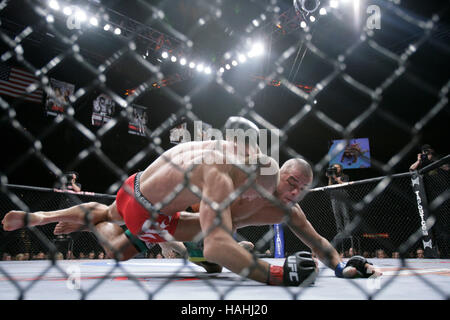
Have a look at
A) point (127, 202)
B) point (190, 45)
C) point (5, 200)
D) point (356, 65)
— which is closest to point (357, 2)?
point (356, 65)

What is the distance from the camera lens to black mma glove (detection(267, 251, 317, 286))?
43.3 inches

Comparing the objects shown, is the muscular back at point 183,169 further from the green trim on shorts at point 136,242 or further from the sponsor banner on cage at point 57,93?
the sponsor banner on cage at point 57,93

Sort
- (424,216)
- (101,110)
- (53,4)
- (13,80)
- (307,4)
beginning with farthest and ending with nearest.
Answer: (101,110) < (13,80) < (53,4) < (307,4) < (424,216)

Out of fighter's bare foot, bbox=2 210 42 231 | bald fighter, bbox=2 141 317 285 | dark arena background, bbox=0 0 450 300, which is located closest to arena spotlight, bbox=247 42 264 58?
dark arena background, bbox=0 0 450 300

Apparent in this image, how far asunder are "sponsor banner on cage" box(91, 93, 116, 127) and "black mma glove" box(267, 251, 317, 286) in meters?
6.86

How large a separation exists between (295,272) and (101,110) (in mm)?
7102

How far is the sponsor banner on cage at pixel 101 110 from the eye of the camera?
287 inches

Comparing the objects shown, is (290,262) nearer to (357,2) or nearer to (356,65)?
(357,2)

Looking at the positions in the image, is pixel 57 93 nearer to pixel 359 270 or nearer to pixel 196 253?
pixel 196 253

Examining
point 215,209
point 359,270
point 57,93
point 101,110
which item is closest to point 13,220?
point 215,209

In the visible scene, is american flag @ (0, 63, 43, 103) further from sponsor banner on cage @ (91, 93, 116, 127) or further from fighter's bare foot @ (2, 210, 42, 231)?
fighter's bare foot @ (2, 210, 42, 231)

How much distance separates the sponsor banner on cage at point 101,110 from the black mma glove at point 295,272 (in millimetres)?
6862

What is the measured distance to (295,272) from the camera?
43.5 inches
